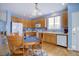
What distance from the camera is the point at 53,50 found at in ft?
6.24

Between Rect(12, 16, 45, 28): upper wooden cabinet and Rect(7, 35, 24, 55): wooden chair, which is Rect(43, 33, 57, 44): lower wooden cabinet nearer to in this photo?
Rect(12, 16, 45, 28): upper wooden cabinet

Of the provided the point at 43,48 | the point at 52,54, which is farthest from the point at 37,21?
the point at 52,54

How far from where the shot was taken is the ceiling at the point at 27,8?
1835mm

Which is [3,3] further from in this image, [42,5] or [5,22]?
[42,5]

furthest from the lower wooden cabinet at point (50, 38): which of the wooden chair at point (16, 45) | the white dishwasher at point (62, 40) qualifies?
the wooden chair at point (16, 45)

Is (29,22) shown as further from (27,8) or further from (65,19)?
(65,19)

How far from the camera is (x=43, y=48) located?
6.29ft

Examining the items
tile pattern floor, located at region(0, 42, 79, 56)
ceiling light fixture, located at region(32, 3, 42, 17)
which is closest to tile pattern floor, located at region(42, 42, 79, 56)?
tile pattern floor, located at region(0, 42, 79, 56)

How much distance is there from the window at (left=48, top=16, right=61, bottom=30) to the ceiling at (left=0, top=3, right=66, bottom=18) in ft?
0.49

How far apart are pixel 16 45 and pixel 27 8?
74cm

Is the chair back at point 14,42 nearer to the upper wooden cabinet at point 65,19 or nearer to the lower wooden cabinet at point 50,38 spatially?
the lower wooden cabinet at point 50,38

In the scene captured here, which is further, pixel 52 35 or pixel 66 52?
pixel 52 35

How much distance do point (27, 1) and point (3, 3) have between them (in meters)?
0.44

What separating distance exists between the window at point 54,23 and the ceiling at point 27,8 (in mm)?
150
